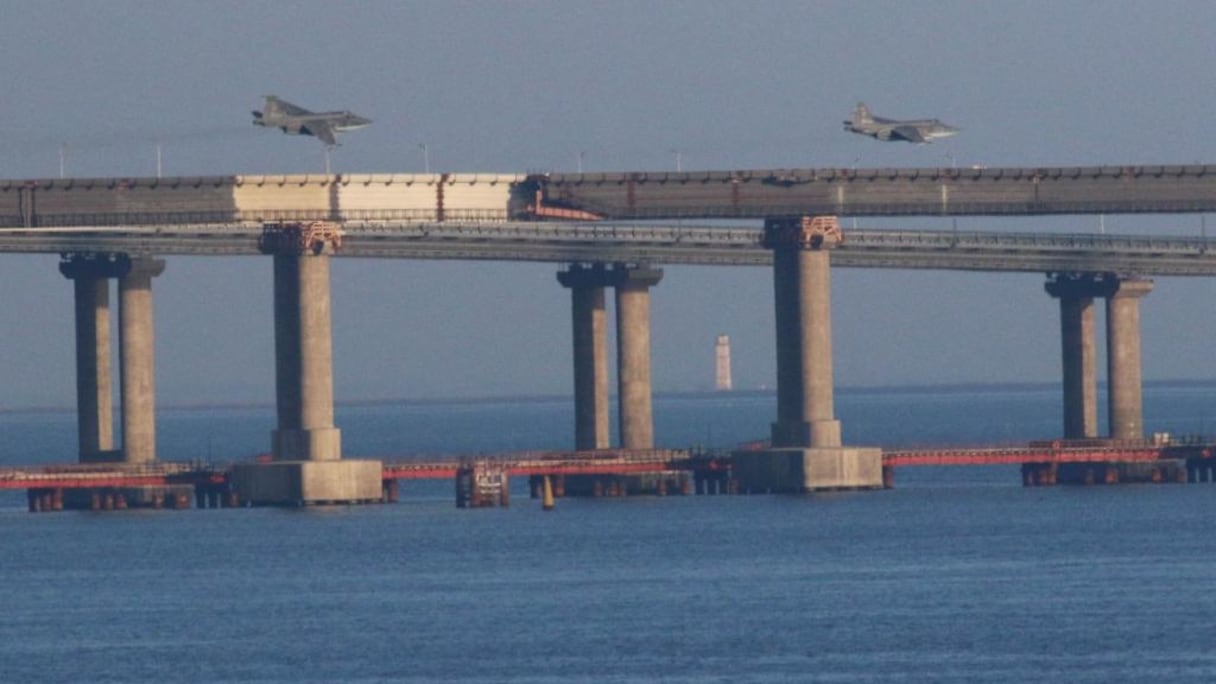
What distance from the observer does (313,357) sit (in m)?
138

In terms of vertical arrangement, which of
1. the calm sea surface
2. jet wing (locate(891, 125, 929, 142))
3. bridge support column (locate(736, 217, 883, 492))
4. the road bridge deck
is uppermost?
jet wing (locate(891, 125, 929, 142))

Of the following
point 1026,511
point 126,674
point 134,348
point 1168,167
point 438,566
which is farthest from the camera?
point 134,348

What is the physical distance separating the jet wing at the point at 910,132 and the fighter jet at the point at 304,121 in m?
23.8

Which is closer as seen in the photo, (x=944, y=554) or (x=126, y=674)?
(x=126, y=674)

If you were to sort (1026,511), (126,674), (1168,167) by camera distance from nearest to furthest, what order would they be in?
(126,674), (1026,511), (1168,167)

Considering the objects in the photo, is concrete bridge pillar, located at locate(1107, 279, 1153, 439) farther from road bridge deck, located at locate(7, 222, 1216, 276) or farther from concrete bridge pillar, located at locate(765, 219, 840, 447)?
concrete bridge pillar, located at locate(765, 219, 840, 447)

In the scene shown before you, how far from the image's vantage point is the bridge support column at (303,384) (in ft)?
452

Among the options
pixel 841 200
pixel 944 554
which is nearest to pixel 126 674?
pixel 944 554

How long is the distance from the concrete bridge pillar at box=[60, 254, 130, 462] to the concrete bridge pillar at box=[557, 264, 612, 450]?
73.8 ft

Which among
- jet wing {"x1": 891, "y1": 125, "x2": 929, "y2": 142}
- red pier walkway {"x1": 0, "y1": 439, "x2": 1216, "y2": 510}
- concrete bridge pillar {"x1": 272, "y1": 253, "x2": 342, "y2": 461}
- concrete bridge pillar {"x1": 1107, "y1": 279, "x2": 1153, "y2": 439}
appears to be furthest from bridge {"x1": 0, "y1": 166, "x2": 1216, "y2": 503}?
concrete bridge pillar {"x1": 1107, "y1": 279, "x2": 1153, "y2": 439}

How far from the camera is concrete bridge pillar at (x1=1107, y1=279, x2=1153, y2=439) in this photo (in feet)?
579

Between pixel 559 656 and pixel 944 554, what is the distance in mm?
30392

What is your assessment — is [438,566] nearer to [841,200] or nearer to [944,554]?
[944,554]

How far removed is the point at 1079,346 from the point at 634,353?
952 inches
